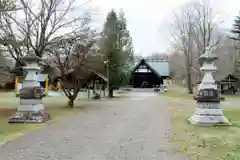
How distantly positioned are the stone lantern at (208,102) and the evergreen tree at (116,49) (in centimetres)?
2166

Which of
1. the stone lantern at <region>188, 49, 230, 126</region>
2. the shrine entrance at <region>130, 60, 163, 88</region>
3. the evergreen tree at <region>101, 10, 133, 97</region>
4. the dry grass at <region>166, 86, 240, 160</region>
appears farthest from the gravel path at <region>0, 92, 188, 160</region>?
the shrine entrance at <region>130, 60, 163, 88</region>

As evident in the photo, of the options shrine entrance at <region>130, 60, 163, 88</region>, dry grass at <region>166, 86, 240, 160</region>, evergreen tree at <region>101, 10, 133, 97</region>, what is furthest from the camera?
shrine entrance at <region>130, 60, 163, 88</region>

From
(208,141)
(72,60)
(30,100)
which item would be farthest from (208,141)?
(72,60)

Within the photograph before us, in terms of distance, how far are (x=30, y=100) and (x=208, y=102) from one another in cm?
663

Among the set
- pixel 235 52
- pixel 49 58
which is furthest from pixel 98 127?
pixel 235 52

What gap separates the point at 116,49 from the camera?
34875 mm

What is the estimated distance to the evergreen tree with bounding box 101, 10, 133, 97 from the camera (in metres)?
34.3

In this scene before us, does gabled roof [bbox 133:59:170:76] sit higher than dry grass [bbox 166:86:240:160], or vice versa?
gabled roof [bbox 133:59:170:76]

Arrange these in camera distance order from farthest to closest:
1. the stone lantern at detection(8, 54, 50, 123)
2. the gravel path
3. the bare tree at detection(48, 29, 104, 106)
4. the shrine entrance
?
the shrine entrance < the bare tree at detection(48, 29, 104, 106) < the stone lantern at detection(8, 54, 50, 123) < the gravel path

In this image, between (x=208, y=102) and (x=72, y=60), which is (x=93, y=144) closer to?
(x=208, y=102)

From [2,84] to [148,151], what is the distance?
3865cm

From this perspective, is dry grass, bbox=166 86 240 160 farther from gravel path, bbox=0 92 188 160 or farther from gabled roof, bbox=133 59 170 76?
gabled roof, bbox=133 59 170 76

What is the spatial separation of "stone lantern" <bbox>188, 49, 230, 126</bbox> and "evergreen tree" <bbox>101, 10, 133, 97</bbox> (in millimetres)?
21665

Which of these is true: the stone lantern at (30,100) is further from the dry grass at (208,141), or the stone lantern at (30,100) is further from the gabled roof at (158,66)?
the gabled roof at (158,66)
